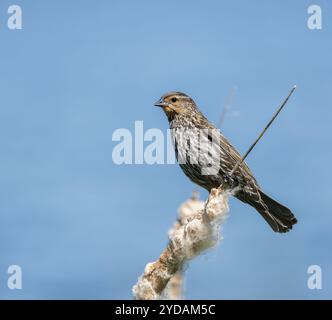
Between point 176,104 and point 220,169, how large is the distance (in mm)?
1047

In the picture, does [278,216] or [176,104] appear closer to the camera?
[278,216]

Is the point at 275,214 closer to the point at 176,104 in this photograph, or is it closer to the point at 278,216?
the point at 278,216

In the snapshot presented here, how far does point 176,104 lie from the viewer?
725 centimetres

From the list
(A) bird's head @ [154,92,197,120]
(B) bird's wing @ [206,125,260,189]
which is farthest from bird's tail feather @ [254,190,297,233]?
(A) bird's head @ [154,92,197,120]

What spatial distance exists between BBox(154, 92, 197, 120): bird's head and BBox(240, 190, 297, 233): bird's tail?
1.16 m

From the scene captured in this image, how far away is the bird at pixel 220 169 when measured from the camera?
21.1 ft

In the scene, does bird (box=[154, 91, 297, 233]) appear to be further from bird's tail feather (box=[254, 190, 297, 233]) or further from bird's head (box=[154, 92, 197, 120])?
bird's head (box=[154, 92, 197, 120])

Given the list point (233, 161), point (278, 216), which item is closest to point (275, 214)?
point (278, 216)

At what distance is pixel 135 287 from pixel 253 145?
0.93 metres

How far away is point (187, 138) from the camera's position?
6801 millimetres

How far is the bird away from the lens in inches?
253

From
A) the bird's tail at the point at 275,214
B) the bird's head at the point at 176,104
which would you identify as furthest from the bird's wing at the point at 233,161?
the bird's head at the point at 176,104
